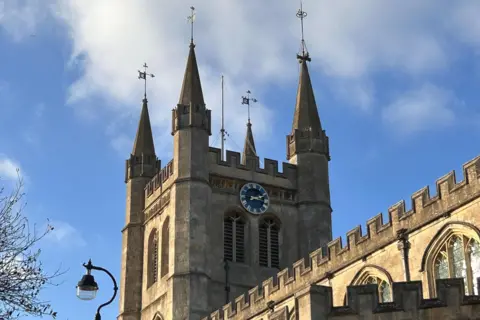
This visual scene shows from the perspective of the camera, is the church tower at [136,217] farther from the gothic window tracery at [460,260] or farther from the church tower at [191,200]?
the gothic window tracery at [460,260]

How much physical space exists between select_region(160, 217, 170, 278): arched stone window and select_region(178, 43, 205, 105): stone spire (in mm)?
6632

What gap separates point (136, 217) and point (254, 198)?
8157 millimetres

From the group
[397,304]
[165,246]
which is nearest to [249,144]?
[165,246]

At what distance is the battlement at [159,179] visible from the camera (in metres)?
53.5

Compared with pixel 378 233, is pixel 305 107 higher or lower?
higher

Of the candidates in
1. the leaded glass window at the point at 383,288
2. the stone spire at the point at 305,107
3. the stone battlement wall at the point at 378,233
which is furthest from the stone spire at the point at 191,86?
the leaded glass window at the point at 383,288

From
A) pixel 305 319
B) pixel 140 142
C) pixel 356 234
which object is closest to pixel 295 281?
pixel 356 234

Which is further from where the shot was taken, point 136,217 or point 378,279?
point 136,217

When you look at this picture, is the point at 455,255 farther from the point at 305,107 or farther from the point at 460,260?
the point at 305,107

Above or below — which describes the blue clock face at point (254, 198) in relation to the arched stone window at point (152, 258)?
above

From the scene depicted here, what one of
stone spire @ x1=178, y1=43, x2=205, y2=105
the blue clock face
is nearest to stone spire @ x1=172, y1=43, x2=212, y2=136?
stone spire @ x1=178, y1=43, x2=205, y2=105

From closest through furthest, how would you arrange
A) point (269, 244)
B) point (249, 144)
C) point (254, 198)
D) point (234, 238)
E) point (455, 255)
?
1. point (455, 255)
2. point (234, 238)
3. point (269, 244)
4. point (254, 198)
5. point (249, 144)

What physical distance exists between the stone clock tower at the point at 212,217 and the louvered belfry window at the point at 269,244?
0.05m

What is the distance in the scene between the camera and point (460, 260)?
109ft
